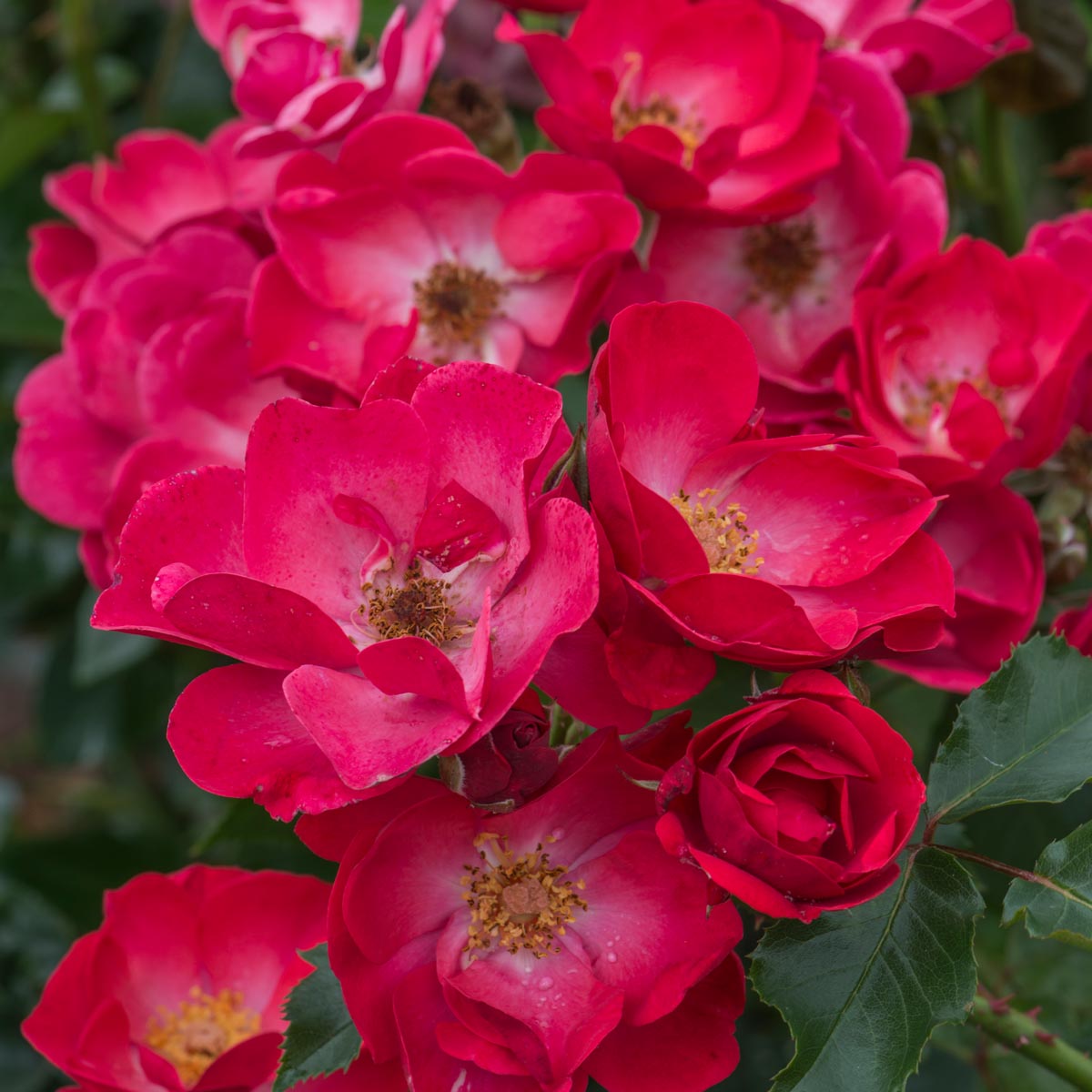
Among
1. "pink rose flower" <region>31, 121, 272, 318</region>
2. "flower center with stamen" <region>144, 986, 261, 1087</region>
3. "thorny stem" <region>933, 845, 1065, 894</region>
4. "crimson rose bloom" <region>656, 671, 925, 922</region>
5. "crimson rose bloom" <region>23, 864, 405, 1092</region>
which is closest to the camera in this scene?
"crimson rose bloom" <region>656, 671, 925, 922</region>

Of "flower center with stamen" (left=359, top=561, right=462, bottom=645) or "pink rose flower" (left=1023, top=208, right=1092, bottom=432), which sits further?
"pink rose flower" (left=1023, top=208, right=1092, bottom=432)

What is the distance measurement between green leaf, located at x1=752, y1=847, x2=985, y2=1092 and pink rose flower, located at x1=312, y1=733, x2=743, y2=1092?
38mm

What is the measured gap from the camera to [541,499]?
0.60 meters

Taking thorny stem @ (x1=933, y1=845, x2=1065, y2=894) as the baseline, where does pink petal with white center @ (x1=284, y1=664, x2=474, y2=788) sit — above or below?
above

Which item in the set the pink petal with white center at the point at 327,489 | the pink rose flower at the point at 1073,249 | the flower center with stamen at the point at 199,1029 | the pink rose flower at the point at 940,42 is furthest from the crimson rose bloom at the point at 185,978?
the pink rose flower at the point at 940,42

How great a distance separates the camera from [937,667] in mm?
800

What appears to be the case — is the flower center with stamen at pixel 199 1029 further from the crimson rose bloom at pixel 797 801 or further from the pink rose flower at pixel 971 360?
the pink rose flower at pixel 971 360

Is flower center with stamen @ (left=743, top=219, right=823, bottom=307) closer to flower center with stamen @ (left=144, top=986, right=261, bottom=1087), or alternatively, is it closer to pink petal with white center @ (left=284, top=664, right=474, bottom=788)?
pink petal with white center @ (left=284, top=664, right=474, bottom=788)

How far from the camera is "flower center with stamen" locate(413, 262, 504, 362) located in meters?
0.88

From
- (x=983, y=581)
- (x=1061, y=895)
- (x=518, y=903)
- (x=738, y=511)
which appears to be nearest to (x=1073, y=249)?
(x=983, y=581)

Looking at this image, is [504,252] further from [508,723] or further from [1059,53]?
[1059,53]

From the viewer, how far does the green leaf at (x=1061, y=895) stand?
0.60 m

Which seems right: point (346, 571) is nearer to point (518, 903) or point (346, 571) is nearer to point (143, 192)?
point (518, 903)

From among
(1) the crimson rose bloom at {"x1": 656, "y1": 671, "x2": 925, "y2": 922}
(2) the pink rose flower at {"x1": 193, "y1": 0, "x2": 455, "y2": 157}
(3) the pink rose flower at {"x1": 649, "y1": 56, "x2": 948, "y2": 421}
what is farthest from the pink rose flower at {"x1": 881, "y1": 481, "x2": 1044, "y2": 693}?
(2) the pink rose flower at {"x1": 193, "y1": 0, "x2": 455, "y2": 157}
